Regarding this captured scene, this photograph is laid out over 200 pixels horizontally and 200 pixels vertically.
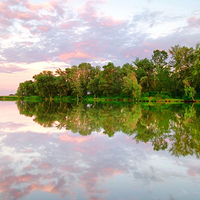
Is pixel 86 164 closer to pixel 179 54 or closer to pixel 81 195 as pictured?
pixel 81 195

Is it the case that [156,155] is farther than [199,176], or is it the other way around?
[156,155]

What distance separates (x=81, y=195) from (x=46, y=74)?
268ft

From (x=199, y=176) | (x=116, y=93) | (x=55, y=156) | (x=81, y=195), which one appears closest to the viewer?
(x=81, y=195)

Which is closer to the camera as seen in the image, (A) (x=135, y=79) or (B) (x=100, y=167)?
(B) (x=100, y=167)

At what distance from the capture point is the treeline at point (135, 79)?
185ft

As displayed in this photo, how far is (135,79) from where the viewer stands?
186ft

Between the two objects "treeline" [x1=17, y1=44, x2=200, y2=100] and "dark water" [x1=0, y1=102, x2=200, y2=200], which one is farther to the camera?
"treeline" [x1=17, y1=44, x2=200, y2=100]

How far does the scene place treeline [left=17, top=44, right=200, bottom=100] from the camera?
5638 centimetres

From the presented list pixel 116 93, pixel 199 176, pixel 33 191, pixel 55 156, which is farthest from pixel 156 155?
pixel 116 93

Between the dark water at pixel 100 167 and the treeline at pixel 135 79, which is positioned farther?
the treeline at pixel 135 79

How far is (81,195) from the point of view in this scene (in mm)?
4461

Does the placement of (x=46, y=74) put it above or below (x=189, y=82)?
above

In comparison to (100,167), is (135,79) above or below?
above

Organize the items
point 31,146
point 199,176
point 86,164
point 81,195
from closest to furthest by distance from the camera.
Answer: point 81,195 < point 199,176 < point 86,164 < point 31,146
